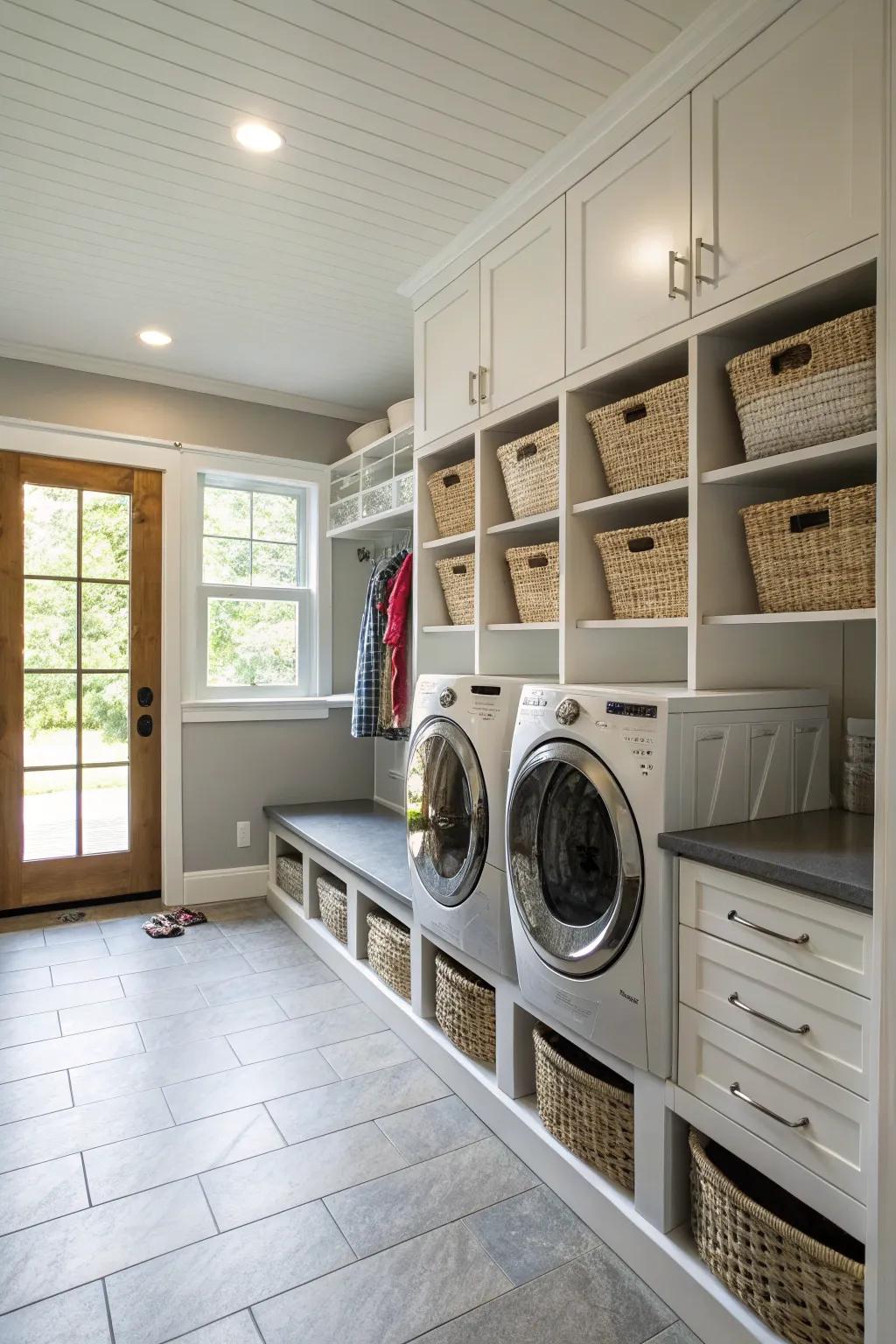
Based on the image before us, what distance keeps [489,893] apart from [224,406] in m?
3.04

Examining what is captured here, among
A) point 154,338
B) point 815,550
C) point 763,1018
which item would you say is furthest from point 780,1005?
point 154,338

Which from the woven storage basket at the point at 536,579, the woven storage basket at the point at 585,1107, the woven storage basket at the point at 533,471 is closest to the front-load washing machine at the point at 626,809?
the woven storage basket at the point at 585,1107

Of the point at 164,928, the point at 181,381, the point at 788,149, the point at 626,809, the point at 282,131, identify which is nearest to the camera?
the point at 788,149

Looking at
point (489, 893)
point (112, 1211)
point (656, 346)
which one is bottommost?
point (112, 1211)

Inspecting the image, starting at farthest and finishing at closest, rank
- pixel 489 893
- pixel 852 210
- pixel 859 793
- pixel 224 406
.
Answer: pixel 224 406
pixel 489 893
pixel 859 793
pixel 852 210

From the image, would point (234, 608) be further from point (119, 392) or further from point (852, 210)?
point (852, 210)

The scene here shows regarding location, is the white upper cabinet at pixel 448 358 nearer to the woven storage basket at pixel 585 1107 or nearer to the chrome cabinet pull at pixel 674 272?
the chrome cabinet pull at pixel 674 272

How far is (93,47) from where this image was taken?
6.01 ft

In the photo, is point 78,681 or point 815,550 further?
point 78,681

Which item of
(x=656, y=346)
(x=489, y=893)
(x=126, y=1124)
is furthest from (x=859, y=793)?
(x=126, y=1124)

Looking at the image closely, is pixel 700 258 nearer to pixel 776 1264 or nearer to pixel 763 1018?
pixel 763 1018

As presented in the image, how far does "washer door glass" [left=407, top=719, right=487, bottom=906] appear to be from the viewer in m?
2.23

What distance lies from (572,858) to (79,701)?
2853 millimetres

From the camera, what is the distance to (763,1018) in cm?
139
